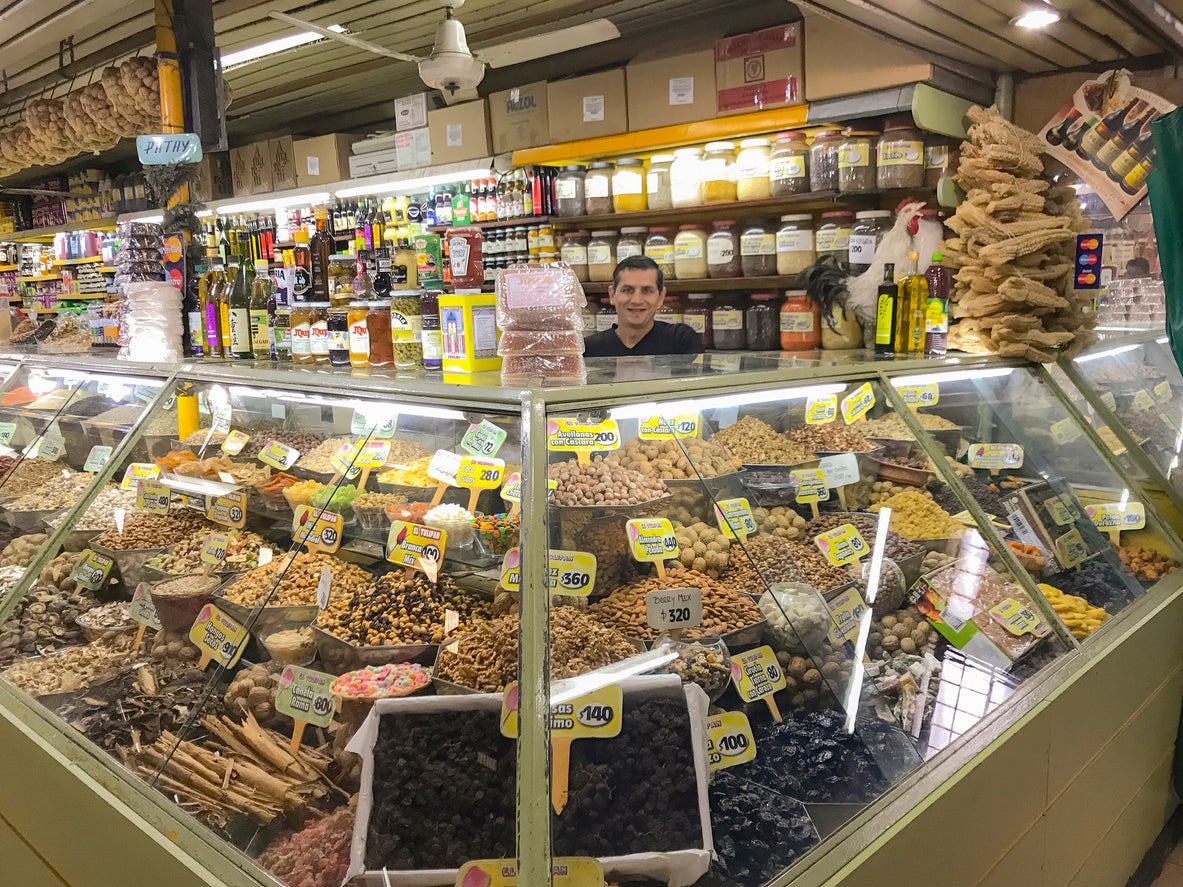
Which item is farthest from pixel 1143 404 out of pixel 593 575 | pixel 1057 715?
pixel 593 575

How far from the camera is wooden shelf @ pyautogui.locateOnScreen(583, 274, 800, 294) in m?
4.36

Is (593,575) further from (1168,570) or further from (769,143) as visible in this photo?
(769,143)

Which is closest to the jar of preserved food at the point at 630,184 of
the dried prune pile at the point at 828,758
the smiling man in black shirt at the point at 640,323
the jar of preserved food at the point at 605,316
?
the jar of preserved food at the point at 605,316

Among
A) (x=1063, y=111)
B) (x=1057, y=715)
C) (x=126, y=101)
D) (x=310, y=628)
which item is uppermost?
(x=126, y=101)

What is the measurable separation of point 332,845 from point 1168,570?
8.20 feet

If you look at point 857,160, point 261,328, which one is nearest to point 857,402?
point 261,328

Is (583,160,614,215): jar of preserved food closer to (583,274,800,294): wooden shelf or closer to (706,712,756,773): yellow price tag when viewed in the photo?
(583,274,800,294): wooden shelf

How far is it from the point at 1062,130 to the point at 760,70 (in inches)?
55.2

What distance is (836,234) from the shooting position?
4.06 m

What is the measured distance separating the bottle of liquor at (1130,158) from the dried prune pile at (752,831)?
3.19 m

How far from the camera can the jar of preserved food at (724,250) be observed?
4426mm

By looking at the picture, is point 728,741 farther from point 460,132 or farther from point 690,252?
point 460,132

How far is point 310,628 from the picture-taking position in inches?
70.1

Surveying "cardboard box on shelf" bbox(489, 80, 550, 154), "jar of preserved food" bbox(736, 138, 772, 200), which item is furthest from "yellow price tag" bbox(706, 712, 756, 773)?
"cardboard box on shelf" bbox(489, 80, 550, 154)
